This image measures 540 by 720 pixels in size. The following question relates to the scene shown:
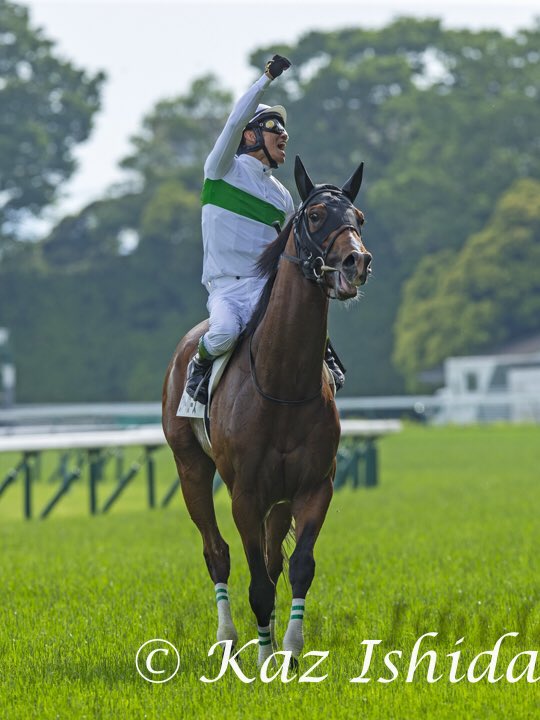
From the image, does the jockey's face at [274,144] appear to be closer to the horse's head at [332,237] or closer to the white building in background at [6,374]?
the horse's head at [332,237]

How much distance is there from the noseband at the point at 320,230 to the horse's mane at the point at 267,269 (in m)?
0.22

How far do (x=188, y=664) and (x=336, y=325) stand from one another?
160 ft

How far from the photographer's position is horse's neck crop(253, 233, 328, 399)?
5.87 meters

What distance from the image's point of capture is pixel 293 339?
19.4 ft

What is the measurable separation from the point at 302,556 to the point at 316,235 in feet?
4.23

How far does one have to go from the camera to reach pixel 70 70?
56000 millimetres

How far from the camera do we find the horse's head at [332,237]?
5398 millimetres

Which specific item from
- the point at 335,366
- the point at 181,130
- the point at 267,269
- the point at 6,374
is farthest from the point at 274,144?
the point at 181,130

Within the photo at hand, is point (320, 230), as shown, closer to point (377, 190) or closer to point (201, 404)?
point (201, 404)

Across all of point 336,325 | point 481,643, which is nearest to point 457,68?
point 336,325

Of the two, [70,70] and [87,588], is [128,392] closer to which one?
[70,70]

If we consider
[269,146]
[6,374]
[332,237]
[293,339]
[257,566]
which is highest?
[269,146]

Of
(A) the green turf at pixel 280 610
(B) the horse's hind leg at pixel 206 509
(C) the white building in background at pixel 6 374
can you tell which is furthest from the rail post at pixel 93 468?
(C) the white building in background at pixel 6 374

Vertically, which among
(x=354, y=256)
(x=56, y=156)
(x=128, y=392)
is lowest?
(x=128, y=392)
